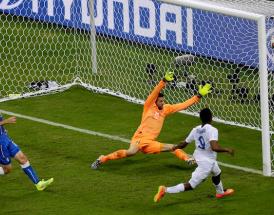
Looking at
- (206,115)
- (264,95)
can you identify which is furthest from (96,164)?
(264,95)

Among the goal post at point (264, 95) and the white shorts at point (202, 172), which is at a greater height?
the goal post at point (264, 95)

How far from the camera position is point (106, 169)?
59.0 ft

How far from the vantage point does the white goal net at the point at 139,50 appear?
67.5 feet

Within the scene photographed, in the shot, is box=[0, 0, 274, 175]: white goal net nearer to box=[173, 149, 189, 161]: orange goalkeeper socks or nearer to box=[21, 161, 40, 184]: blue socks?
box=[173, 149, 189, 161]: orange goalkeeper socks

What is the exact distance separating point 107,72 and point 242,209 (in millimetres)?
7718

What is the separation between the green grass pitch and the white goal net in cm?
56

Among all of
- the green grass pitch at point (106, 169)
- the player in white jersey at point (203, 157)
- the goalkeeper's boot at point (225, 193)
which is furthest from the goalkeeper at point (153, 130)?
the player in white jersey at point (203, 157)

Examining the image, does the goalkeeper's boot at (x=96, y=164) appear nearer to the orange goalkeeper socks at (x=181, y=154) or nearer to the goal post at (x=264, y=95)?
the orange goalkeeper socks at (x=181, y=154)

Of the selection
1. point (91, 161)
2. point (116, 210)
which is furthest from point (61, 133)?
point (116, 210)

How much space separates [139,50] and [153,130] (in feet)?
13.7

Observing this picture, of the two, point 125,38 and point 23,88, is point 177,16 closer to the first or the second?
point 125,38

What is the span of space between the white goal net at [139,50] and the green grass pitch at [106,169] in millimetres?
563

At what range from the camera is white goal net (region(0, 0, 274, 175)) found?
67.5ft

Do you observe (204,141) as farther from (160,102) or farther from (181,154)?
(160,102)
